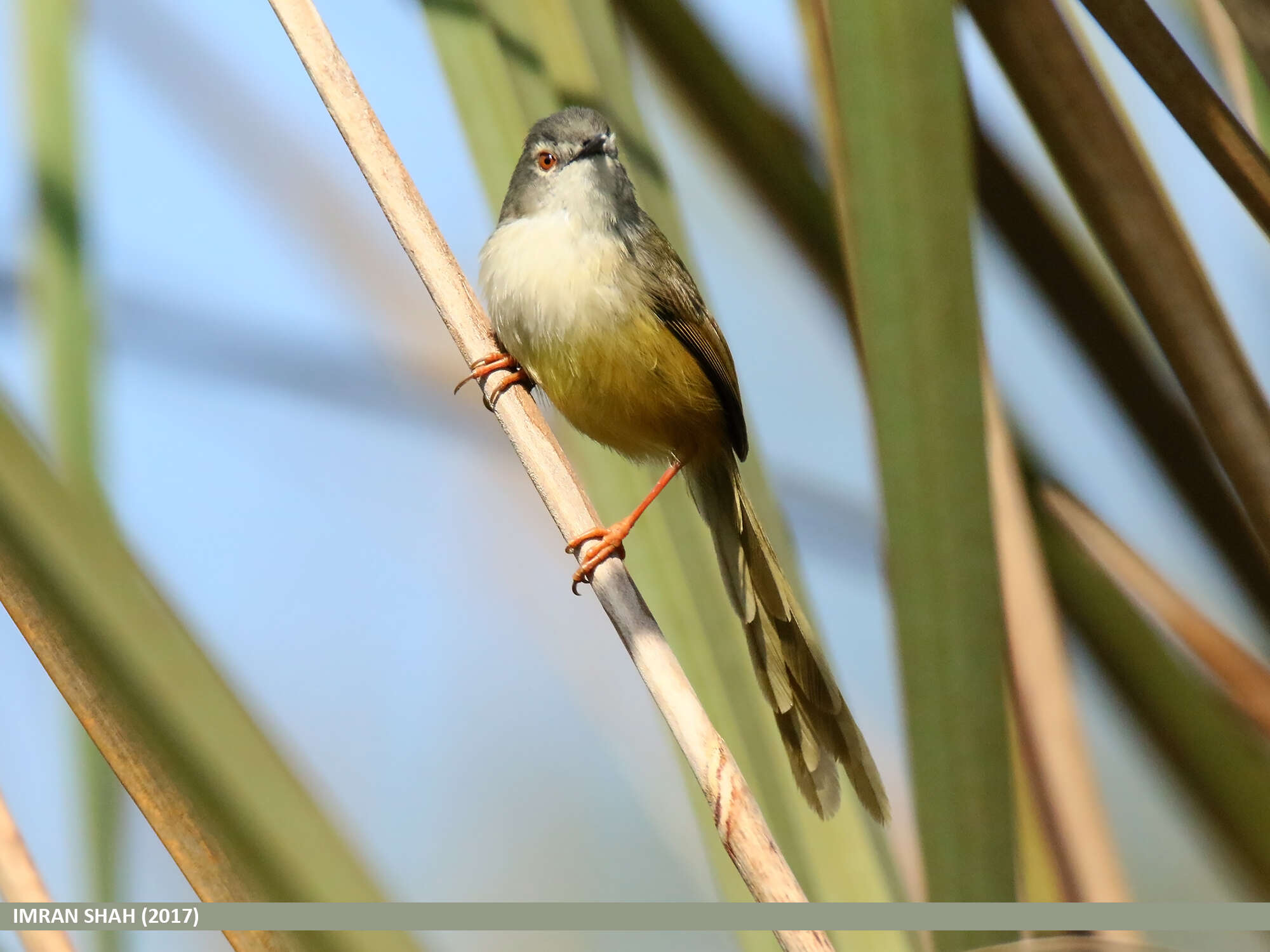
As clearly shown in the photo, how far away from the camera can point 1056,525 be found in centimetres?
127

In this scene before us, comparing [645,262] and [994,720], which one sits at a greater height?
[645,262]

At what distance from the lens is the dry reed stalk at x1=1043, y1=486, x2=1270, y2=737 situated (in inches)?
50.1

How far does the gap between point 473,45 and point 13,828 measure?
0.97m

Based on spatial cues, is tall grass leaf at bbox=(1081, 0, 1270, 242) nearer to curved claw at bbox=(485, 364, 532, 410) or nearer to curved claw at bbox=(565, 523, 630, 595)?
curved claw at bbox=(565, 523, 630, 595)

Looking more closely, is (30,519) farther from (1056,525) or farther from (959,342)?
(1056,525)

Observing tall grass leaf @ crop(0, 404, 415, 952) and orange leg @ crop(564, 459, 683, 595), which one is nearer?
tall grass leaf @ crop(0, 404, 415, 952)

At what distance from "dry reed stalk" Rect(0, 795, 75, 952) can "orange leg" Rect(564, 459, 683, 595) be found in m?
0.64

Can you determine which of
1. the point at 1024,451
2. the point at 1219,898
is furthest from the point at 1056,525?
the point at 1219,898

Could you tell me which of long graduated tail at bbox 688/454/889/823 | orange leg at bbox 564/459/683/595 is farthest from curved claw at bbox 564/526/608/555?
long graduated tail at bbox 688/454/889/823

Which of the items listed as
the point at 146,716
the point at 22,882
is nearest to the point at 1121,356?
the point at 146,716

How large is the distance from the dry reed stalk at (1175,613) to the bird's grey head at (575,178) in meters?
0.82

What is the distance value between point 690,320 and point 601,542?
68 centimetres

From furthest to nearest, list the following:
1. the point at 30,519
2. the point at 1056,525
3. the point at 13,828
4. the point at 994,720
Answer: the point at 1056,525 → the point at 13,828 → the point at 30,519 → the point at 994,720

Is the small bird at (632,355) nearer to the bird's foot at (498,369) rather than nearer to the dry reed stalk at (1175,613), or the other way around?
the bird's foot at (498,369)
